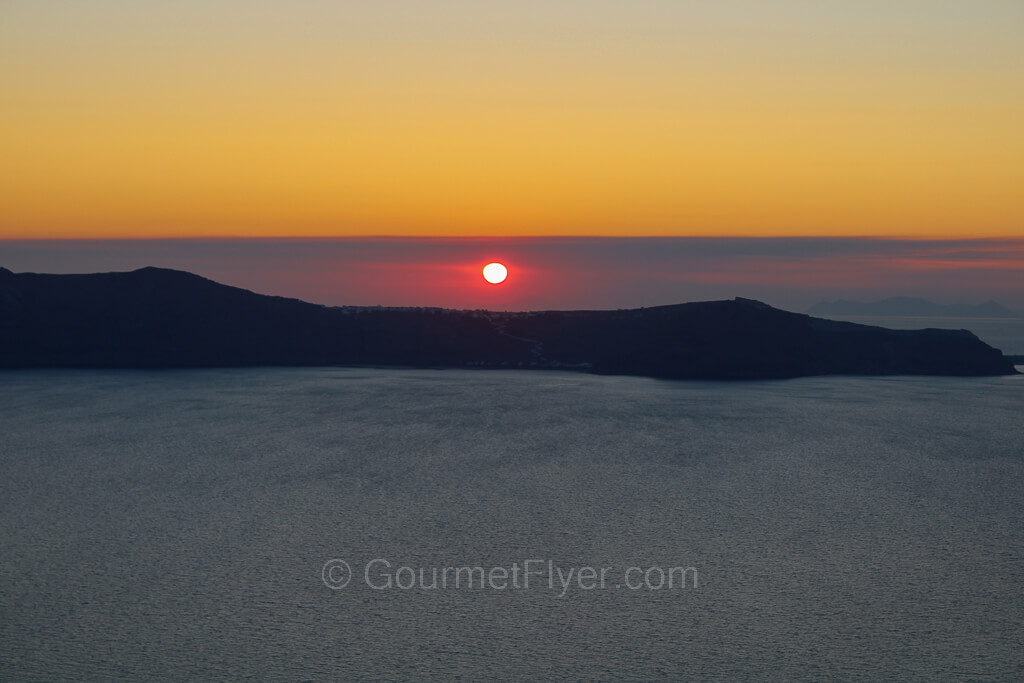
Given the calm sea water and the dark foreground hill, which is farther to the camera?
the dark foreground hill

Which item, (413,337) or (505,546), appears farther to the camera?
(413,337)

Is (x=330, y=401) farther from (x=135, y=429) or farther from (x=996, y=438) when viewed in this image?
(x=996, y=438)

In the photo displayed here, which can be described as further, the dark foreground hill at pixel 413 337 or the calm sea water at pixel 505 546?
the dark foreground hill at pixel 413 337

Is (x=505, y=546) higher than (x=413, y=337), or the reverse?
(x=413, y=337)

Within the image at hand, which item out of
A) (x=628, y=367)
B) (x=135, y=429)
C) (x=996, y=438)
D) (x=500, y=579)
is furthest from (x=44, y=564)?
(x=628, y=367)

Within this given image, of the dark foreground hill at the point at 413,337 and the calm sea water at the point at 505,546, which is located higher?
the dark foreground hill at the point at 413,337
